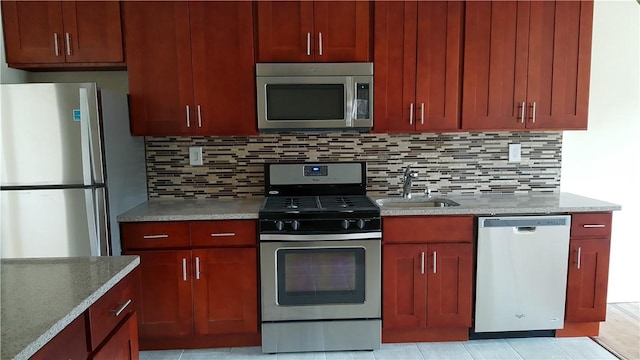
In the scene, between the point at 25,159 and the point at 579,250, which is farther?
the point at 579,250

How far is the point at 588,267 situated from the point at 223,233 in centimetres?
213

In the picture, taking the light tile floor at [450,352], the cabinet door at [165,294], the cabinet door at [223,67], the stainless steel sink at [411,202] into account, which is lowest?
the light tile floor at [450,352]

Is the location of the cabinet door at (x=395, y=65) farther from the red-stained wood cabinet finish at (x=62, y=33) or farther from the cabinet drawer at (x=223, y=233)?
the red-stained wood cabinet finish at (x=62, y=33)

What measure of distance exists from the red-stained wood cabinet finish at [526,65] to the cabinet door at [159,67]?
66.8 inches

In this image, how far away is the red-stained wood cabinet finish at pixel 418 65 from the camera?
2.52 meters

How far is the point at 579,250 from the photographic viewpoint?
2441 millimetres

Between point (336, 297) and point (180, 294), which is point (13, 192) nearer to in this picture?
point (180, 294)

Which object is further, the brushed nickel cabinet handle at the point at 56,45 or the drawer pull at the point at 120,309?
the brushed nickel cabinet handle at the point at 56,45

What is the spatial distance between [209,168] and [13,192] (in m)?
1.09

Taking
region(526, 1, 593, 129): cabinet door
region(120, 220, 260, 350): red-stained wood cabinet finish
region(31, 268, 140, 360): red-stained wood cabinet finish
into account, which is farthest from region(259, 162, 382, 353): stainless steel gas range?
region(526, 1, 593, 129): cabinet door

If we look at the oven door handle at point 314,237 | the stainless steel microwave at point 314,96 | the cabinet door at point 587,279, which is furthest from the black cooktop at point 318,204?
the cabinet door at point 587,279

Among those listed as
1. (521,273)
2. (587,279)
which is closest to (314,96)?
(521,273)

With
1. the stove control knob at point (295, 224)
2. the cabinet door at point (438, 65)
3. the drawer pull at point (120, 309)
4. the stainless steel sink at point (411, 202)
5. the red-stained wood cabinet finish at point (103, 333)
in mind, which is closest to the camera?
the red-stained wood cabinet finish at point (103, 333)

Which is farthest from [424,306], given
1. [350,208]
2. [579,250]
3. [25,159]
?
[25,159]
